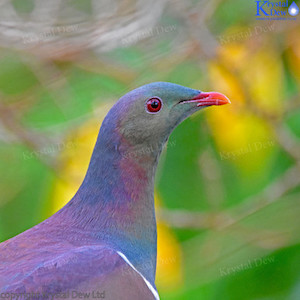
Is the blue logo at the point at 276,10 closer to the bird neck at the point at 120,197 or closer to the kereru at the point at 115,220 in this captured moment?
the kereru at the point at 115,220

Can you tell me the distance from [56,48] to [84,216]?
1.70 meters

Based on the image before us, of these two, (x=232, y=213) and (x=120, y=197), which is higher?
(x=120, y=197)

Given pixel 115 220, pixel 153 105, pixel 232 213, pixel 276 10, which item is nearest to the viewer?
pixel 115 220

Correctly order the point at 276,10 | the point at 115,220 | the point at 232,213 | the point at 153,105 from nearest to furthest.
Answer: the point at 115,220 < the point at 153,105 < the point at 232,213 < the point at 276,10

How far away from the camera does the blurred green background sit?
4812 millimetres

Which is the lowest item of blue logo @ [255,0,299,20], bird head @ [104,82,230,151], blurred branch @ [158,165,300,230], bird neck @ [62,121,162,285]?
blurred branch @ [158,165,300,230]

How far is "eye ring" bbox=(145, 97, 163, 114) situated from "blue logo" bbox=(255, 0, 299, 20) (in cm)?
183

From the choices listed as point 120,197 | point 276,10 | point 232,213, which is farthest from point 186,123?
point 120,197

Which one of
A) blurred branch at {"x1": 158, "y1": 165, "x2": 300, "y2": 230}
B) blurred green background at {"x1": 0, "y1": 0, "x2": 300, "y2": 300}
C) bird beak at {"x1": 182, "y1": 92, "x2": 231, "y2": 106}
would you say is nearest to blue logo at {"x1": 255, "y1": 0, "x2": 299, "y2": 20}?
blurred green background at {"x1": 0, "y1": 0, "x2": 300, "y2": 300}

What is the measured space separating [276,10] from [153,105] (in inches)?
78.4

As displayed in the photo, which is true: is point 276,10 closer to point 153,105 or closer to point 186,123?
point 186,123

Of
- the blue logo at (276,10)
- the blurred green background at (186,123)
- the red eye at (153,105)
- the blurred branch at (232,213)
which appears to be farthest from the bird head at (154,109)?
the blue logo at (276,10)

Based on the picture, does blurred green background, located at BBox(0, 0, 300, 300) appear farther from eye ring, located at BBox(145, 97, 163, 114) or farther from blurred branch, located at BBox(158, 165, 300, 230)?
eye ring, located at BBox(145, 97, 163, 114)

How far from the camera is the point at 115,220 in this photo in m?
3.37
